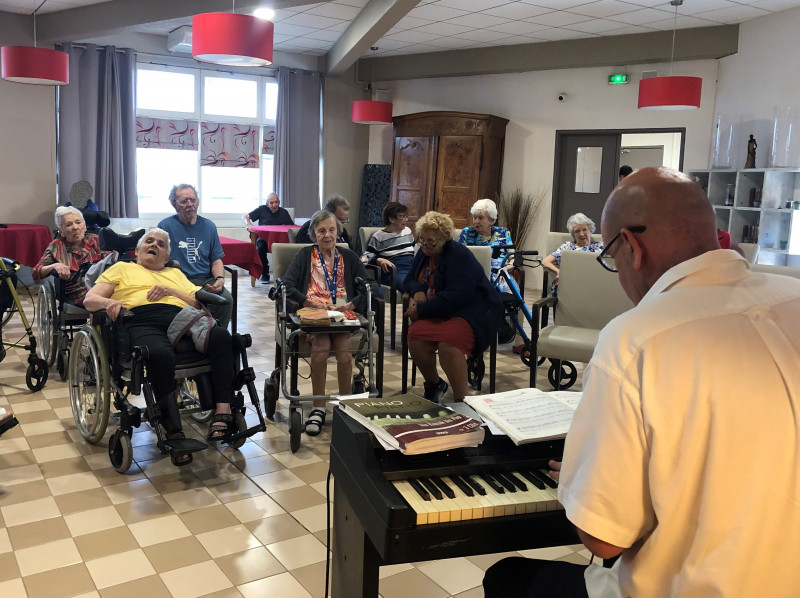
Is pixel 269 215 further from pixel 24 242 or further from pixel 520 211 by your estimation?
pixel 520 211

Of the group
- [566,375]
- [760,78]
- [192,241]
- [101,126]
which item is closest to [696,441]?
[566,375]

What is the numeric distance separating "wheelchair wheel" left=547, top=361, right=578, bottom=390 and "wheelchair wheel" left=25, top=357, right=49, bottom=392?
314 cm

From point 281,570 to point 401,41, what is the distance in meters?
7.77

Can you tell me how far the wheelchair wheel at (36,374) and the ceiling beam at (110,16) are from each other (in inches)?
160

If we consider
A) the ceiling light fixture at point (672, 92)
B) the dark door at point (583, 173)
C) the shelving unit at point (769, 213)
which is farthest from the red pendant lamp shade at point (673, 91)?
the dark door at point (583, 173)

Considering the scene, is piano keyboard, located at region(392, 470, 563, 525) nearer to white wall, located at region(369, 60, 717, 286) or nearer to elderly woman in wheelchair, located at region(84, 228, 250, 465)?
elderly woman in wheelchair, located at region(84, 228, 250, 465)

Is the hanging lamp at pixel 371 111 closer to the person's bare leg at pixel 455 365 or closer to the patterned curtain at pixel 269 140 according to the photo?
the patterned curtain at pixel 269 140

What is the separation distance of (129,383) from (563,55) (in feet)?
23.1

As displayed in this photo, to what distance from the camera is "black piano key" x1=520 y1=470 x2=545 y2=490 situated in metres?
1.44

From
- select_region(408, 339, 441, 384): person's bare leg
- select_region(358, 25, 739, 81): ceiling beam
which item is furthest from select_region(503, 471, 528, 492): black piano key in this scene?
select_region(358, 25, 739, 81): ceiling beam

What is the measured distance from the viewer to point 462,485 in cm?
142

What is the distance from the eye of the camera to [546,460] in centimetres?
151

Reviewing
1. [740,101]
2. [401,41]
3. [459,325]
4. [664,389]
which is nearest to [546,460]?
Answer: [664,389]

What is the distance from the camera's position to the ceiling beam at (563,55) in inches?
296
